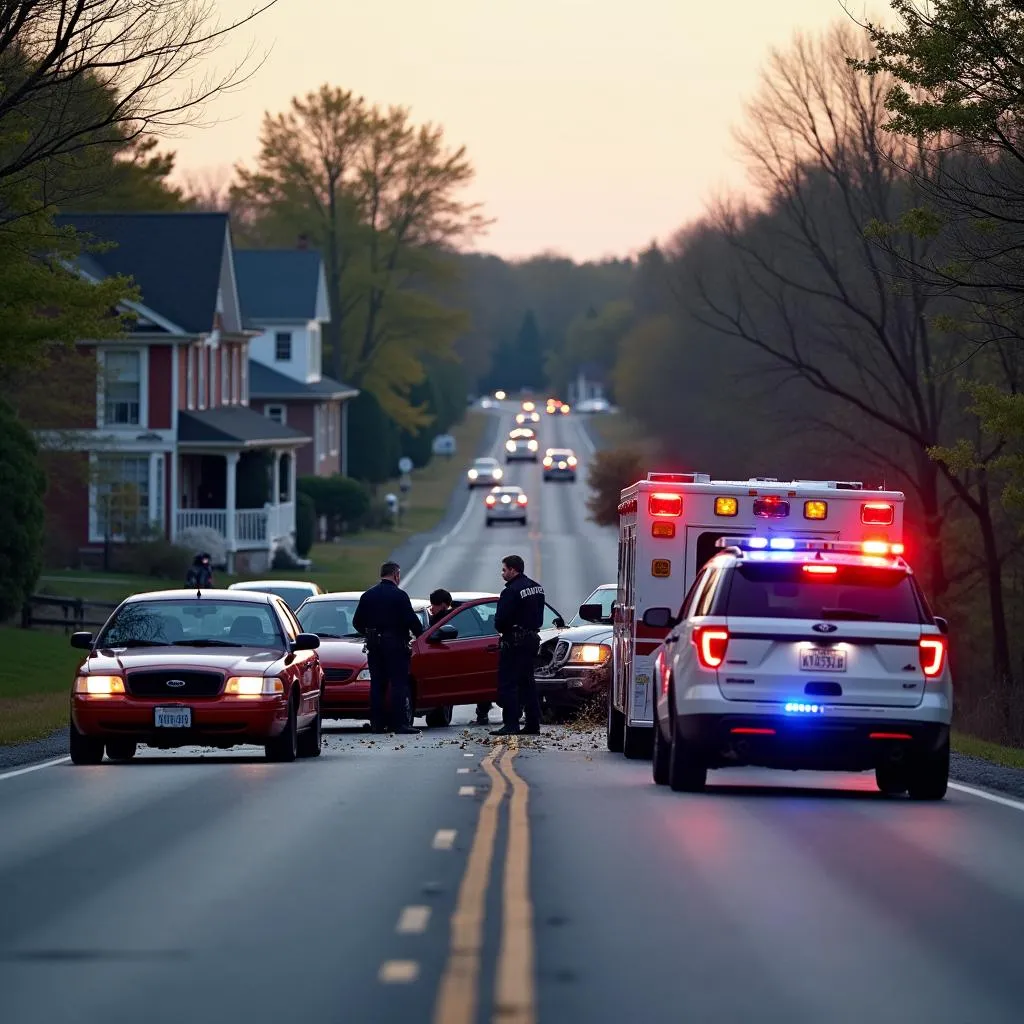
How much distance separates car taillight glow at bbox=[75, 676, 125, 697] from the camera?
715 inches

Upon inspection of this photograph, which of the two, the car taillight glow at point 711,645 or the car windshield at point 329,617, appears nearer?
the car taillight glow at point 711,645

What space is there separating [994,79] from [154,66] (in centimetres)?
828

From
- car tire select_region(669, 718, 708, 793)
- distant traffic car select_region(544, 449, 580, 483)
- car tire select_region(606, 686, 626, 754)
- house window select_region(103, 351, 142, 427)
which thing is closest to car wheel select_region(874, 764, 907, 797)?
car tire select_region(669, 718, 708, 793)

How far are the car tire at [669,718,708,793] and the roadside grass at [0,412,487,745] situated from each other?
29.1 feet

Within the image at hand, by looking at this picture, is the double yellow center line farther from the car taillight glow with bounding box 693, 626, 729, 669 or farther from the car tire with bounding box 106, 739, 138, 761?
the car tire with bounding box 106, 739, 138, 761

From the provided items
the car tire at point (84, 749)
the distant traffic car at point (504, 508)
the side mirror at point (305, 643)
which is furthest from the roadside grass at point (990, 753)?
the distant traffic car at point (504, 508)

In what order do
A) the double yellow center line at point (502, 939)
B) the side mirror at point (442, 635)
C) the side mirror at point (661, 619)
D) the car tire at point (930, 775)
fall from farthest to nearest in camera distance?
the side mirror at point (442, 635)
the side mirror at point (661, 619)
the car tire at point (930, 775)
the double yellow center line at point (502, 939)

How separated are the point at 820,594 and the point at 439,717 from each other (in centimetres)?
1198

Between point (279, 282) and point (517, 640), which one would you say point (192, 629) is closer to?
point (517, 640)

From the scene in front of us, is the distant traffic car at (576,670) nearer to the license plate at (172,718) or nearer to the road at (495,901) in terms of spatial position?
the license plate at (172,718)

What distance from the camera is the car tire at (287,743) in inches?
739

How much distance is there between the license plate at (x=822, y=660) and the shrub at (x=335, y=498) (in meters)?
62.9

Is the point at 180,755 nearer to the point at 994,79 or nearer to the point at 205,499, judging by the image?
the point at 994,79

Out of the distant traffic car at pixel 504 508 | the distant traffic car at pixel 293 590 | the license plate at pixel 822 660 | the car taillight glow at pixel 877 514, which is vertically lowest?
the license plate at pixel 822 660
